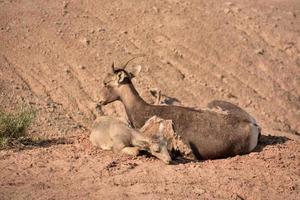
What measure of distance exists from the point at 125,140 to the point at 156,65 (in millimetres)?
6394

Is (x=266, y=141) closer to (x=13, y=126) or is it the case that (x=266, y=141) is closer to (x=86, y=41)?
(x=13, y=126)

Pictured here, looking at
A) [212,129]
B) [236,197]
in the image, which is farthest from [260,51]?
[236,197]

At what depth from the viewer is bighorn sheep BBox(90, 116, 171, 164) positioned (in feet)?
29.9

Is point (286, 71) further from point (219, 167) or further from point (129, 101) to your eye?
point (219, 167)

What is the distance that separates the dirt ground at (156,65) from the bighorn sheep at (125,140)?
A: 15 cm

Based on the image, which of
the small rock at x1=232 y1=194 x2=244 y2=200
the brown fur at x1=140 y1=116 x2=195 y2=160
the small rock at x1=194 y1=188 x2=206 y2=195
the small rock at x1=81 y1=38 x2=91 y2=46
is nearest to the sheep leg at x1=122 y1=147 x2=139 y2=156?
the brown fur at x1=140 y1=116 x2=195 y2=160

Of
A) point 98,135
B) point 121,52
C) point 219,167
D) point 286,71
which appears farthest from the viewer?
point 286,71

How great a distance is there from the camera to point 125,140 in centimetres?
937

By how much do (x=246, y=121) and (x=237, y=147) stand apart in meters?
0.48

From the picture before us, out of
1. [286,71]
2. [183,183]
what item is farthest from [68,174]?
[286,71]

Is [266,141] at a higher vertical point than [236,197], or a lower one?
lower

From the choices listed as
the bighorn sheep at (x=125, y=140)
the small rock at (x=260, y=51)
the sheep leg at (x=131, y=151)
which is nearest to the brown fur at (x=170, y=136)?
the bighorn sheep at (x=125, y=140)

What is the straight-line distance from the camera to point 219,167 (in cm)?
895

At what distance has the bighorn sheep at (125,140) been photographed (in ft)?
29.9
